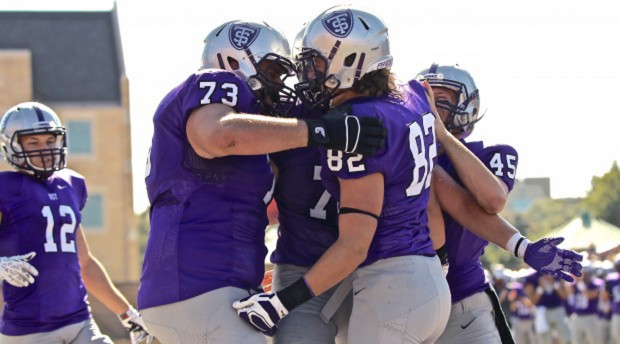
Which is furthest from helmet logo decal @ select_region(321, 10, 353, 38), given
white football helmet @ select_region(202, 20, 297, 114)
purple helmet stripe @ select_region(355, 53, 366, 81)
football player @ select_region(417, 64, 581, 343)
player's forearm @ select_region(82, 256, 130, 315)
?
player's forearm @ select_region(82, 256, 130, 315)

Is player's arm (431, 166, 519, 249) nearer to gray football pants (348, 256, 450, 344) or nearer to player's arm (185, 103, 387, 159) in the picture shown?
gray football pants (348, 256, 450, 344)

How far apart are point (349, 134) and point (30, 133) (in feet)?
10.7

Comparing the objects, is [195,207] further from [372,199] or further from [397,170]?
[397,170]

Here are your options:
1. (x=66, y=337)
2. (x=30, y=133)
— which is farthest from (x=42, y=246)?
(x=30, y=133)

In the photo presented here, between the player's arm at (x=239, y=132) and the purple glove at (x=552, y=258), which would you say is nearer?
the player's arm at (x=239, y=132)

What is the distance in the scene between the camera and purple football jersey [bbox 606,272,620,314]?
19.1m

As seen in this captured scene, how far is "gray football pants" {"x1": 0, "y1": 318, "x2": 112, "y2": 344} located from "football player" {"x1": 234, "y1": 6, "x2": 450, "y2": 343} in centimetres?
242

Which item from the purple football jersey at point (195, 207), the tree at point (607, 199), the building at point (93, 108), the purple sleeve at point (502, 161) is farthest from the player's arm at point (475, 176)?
the tree at point (607, 199)

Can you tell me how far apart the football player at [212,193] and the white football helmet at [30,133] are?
7.57ft

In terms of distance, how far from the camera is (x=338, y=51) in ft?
17.5

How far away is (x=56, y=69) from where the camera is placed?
43625 millimetres

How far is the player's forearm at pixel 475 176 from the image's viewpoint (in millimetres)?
5703

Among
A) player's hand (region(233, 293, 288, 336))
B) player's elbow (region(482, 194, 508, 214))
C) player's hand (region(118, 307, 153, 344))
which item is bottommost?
player's hand (region(118, 307, 153, 344))

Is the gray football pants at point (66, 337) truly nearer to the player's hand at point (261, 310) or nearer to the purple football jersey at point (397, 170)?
the player's hand at point (261, 310)
